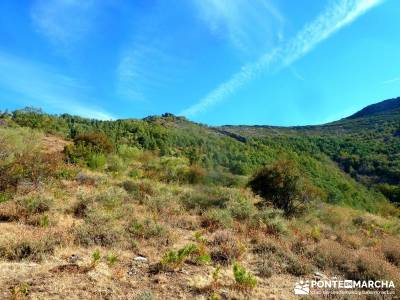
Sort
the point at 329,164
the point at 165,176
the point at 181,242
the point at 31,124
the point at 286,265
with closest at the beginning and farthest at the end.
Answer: the point at 286,265 < the point at 181,242 < the point at 165,176 < the point at 31,124 < the point at 329,164

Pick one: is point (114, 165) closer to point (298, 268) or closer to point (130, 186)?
point (130, 186)

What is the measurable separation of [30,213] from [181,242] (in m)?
4.34

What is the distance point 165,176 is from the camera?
22.3m

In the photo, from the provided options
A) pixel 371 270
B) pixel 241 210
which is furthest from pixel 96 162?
pixel 371 270

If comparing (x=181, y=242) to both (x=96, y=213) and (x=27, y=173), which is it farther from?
(x=27, y=173)

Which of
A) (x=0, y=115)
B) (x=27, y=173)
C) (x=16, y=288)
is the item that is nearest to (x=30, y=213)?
(x=27, y=173)

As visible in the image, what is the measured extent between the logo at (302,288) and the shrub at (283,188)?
25.8 ft

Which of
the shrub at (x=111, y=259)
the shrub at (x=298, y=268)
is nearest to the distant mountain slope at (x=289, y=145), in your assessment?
the shrub at (x=298, y=268)

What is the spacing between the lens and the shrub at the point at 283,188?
54.2ft

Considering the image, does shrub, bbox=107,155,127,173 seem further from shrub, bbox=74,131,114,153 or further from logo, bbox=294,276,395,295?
logo, bbox=294,276,395,295

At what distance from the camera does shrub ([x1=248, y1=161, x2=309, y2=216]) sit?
16.5m

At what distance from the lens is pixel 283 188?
54.7 feet

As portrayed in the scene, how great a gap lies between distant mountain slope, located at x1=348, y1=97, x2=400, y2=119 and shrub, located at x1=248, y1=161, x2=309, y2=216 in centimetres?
13705

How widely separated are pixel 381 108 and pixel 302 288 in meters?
162
